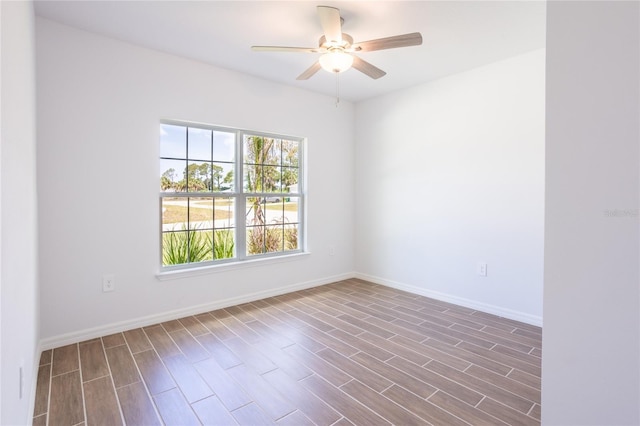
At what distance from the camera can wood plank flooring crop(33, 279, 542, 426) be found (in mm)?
1807

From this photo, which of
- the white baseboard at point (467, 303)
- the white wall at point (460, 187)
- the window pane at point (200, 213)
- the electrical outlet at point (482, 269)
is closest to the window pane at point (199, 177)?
the window pane at point (200, 213)

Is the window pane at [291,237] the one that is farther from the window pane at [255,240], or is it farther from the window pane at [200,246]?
the window pane at [200,246]

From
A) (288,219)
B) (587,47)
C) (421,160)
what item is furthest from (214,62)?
(587,47)

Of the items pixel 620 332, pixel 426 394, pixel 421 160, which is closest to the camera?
pixel 620 332

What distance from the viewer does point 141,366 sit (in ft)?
7.51

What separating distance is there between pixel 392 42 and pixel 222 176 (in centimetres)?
226

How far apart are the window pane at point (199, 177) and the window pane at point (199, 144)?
0.08 meters

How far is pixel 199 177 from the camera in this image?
11.3ft

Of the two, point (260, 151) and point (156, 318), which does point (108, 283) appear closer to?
point (156, 318)

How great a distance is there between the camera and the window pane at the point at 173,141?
3.21 meters

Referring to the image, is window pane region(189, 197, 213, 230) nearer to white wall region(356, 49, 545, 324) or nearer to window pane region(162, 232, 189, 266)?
window pane region(162, 232, 189, 266)

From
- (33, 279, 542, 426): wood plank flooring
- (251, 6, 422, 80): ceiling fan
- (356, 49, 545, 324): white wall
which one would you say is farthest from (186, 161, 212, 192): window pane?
(356, 49, 545, 324): white wall

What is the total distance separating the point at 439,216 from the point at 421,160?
0.73 m

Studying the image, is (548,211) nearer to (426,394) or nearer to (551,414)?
(551,414)
